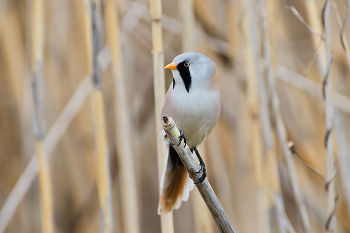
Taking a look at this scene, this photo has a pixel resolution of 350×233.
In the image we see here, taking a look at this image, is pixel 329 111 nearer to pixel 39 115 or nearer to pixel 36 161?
pixel 39 115

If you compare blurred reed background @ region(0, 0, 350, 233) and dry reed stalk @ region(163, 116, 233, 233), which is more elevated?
blurred reed background @ region(0, 0, 350, 233)

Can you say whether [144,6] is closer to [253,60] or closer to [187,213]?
[253,60]

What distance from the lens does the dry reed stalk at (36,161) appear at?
1.06m

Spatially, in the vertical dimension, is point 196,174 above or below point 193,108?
below

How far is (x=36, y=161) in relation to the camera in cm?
110

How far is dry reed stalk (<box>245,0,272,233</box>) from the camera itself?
0.85 m

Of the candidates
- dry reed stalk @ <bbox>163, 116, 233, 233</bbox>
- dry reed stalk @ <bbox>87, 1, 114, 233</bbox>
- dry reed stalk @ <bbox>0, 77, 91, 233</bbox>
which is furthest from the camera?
dry reed stalk @ <bbox>0, 77, 91, 233</bbox>

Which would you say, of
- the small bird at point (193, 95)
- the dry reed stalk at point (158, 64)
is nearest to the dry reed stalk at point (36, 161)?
the dry reed stalk at point (158, 64)

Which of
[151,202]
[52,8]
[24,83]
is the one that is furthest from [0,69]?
[151,202]

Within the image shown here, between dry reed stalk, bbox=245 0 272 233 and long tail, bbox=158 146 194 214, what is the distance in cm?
29

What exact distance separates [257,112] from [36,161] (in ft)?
2.40

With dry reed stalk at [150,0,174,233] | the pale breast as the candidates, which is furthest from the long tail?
the pale breast

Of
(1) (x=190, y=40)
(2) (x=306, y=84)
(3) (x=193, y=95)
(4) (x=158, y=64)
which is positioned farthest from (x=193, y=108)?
(2) (x=306, y=84)

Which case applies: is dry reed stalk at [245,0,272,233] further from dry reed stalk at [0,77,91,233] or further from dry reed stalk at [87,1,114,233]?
dry reed stalk at [0,77,91,233]
